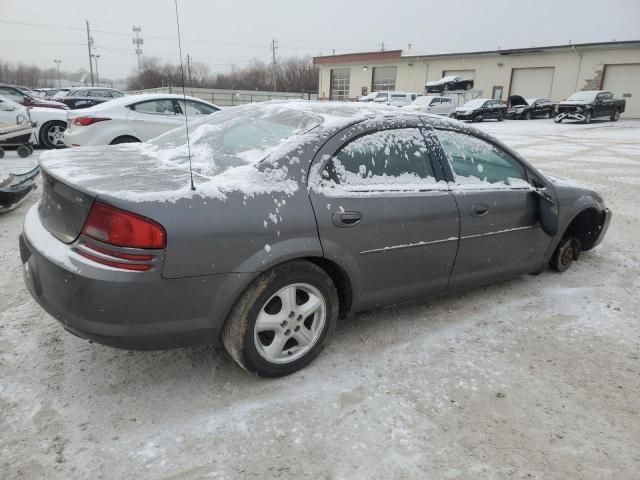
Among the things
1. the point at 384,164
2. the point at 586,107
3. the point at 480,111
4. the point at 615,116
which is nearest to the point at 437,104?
the point at 480,111

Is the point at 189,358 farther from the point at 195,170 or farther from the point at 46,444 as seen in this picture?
the point at 195,170

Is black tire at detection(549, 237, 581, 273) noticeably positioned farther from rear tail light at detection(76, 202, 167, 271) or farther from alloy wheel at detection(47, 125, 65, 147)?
alloy wheel at detection(47, 125, 65, 147)

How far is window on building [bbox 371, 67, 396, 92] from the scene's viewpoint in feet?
142

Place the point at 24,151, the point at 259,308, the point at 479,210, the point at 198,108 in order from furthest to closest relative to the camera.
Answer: the point at 24,151
the point at 198,108
the point at 479,210
the point at 259,308

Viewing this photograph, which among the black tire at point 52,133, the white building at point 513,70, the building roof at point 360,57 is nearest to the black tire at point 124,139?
the black tire at point 52,133

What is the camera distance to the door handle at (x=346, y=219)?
2.69 m

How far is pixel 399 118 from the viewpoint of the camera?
10.4 feet

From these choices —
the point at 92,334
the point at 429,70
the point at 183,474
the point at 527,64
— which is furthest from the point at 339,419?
the point at 429,70

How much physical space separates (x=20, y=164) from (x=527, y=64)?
113ft

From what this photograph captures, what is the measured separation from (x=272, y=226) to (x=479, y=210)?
1605 millimetres

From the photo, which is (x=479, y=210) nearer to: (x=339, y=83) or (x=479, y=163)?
(x=479, y=163)

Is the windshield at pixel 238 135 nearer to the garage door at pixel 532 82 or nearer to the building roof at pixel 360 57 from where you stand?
the garage door at pixel 532 82

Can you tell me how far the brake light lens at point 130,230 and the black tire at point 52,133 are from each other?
34.0 feet

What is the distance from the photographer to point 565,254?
4430mm
